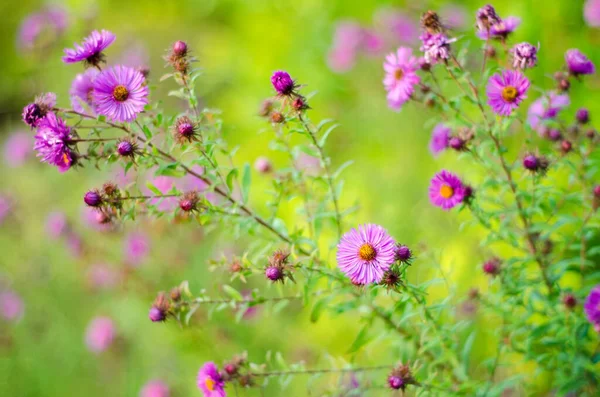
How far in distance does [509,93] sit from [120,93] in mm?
644

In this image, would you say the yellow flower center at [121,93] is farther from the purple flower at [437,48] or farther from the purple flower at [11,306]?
the purple flower at [11,306]

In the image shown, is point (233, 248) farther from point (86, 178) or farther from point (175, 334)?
point (86, 178)

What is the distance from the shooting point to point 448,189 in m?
1.01

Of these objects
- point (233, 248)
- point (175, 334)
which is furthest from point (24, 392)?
point (233, 248)

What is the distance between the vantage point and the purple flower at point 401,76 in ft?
3.55

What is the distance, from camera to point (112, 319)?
7.55ft

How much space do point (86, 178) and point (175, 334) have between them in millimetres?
1178

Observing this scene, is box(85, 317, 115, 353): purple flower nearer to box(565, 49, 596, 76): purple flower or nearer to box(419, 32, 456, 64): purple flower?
box(419, 32, 456, 64): purple flower

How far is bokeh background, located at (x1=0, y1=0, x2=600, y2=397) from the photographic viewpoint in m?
1.96

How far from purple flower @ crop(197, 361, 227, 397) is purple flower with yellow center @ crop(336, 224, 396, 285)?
1.09ft

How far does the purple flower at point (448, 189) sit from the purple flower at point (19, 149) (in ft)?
6.54

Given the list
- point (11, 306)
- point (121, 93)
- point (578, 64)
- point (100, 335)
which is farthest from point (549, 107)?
point (11, 306)

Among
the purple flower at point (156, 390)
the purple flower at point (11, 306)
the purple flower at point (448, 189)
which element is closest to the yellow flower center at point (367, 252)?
the purple flower at point (448, 189)

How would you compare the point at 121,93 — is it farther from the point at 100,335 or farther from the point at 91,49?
the point at 100,335
